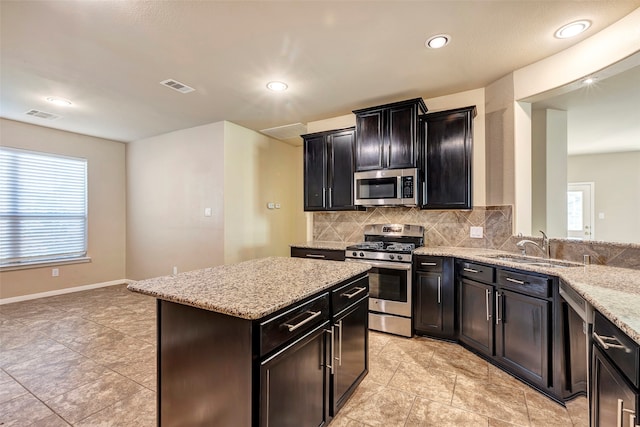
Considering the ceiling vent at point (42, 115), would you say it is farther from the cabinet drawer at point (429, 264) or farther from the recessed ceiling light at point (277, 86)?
the cabinet drawer at point (429, 264)

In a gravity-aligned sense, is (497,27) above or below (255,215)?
above

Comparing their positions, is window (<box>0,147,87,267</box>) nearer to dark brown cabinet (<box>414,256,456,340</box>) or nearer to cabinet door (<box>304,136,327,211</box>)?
cabinet door (<box>304,136,327,211</box>)

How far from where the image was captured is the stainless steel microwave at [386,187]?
3.21 meters

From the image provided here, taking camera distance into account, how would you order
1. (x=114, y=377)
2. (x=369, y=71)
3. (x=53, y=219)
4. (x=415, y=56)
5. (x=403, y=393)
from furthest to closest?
(x=53, y=219) < (x=369, y=71) < (x=415, y=56) < (x=114, y=377) < (x=403, y=393)

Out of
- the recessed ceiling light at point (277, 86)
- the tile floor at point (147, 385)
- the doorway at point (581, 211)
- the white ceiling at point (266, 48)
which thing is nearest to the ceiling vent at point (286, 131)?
the white ceiling at point (266, 48)

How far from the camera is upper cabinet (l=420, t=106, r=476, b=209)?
307 cm

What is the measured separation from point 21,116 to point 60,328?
9.92 feet

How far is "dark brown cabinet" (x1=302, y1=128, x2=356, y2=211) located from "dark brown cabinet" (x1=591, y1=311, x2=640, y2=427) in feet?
8.59

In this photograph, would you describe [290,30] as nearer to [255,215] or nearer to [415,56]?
[415,56]

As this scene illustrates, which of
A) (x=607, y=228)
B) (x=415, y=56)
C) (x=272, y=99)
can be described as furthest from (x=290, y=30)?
(x=607, y=228)

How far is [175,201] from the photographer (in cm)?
480

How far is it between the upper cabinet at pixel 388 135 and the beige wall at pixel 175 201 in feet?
6.82

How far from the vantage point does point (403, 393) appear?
211cm

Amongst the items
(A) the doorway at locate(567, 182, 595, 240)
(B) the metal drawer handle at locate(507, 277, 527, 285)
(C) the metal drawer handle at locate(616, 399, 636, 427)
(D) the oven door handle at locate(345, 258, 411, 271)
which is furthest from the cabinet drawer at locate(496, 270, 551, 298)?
(A) the doorway at locate(567, 182, 595, 240)
